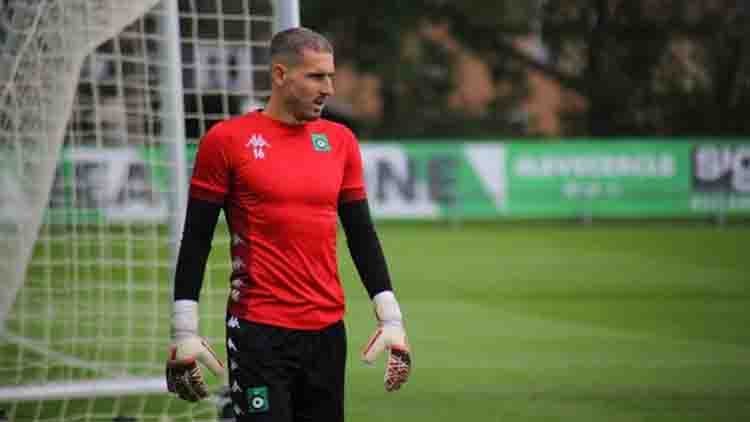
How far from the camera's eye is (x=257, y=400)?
5.14 meters

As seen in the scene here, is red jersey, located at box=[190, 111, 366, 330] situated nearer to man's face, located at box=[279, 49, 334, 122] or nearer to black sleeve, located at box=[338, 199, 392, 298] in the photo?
man's face, located at box=[279, 49, 334, 122]

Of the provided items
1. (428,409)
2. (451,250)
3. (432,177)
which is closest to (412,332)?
(428,409)

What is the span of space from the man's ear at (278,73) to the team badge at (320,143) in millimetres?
235

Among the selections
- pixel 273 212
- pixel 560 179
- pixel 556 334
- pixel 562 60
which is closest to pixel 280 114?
pixel 273 212

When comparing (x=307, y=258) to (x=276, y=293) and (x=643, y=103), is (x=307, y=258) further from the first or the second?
(x=643, y=103)

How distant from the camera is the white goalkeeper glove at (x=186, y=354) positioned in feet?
16.6

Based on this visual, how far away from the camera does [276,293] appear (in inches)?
204

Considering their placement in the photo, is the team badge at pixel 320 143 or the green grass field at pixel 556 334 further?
the green grass field at pixel 556 334

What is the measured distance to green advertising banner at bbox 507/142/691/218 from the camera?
92.9ft

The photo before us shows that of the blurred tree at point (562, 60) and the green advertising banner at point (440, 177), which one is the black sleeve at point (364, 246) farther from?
the blurred tree at point (562, 60)

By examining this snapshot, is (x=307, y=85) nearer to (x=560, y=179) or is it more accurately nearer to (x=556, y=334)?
(x=556, y=334)

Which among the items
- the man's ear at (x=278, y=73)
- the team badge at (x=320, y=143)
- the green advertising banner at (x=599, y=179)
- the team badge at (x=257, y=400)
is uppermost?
the man's ear at (x=278, y=73)

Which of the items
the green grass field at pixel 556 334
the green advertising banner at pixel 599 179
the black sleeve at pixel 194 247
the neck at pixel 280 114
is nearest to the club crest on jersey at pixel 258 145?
the neck at pixel 280 114

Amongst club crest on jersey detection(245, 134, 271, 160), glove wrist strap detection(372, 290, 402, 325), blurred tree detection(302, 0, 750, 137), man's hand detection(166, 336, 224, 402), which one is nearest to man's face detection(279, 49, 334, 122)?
club crest on jersey detection(245, 134, 271, 160)
